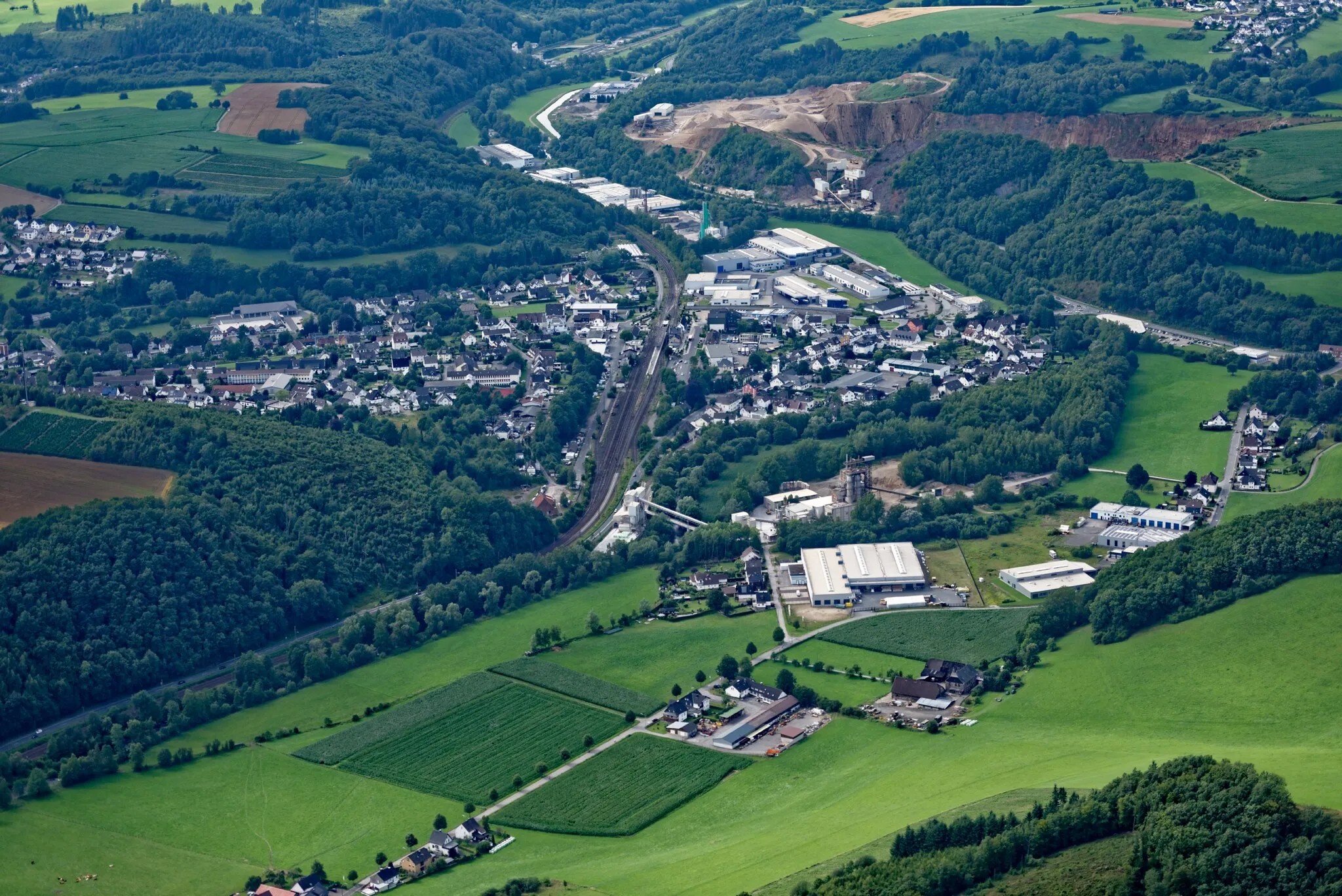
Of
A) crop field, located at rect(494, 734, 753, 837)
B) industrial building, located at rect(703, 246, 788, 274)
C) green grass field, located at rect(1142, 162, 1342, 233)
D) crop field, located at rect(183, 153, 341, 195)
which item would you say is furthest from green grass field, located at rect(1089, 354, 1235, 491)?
crop field, located at rect(183, 153, 341, 195)

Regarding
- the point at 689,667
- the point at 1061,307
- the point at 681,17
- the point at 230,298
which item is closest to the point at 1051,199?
the point at 1061,307

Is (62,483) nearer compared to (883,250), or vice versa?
(62,483)

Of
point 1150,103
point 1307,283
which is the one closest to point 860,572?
point 1307,283

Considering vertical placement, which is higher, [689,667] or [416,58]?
[416,58]

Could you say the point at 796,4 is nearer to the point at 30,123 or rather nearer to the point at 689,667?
the point at 30,123

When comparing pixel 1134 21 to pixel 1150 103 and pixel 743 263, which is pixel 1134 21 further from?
pixel 743 263
